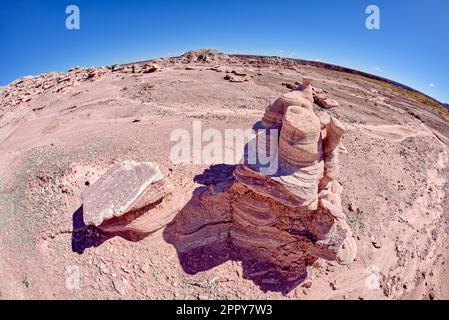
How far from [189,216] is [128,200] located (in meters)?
2.23

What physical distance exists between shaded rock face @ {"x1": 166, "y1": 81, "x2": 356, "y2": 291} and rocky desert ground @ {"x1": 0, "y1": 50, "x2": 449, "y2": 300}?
6 centimetres

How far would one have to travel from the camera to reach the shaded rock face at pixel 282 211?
25.1 feet

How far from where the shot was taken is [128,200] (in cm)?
820

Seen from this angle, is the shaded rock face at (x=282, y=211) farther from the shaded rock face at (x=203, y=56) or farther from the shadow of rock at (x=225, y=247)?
the shaded rock face at (x=203, y=56)

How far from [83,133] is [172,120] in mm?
5050

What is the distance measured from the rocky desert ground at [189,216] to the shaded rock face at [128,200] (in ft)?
0.73

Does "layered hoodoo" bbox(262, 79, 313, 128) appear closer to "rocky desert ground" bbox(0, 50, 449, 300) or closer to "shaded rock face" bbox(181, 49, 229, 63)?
"rocky desert ground" bbox(0, 50, 449, 300)

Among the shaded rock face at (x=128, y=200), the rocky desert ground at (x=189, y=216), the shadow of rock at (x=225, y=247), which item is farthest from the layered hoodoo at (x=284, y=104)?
the shaded rock face at (x=128, y=200)

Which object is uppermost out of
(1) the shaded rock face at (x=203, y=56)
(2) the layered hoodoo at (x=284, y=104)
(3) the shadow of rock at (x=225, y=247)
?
(1) the shaded rock face at (x=203, y=56)

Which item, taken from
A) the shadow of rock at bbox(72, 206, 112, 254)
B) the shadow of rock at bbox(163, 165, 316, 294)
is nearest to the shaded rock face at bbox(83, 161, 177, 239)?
the shadow of rock at bbox(72, 206, 112, 254)

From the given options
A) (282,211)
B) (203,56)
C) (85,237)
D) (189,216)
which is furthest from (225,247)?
(203,56)

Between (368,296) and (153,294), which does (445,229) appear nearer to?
(368,296)

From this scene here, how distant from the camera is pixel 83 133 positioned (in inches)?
603
